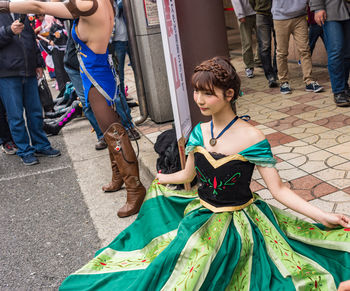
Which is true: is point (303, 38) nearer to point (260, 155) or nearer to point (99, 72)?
point (99, 72)

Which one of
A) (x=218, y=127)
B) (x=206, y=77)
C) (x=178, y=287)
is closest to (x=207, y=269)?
(x=178, y=287)

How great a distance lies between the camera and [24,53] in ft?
15.9

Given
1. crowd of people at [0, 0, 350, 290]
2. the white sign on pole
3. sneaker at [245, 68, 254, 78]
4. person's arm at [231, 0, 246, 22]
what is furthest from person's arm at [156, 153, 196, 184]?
sneaker at [245, 68, 254, 78]

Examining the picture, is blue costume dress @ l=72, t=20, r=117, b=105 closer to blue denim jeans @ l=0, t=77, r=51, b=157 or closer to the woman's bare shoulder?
the woman's bare shoulder

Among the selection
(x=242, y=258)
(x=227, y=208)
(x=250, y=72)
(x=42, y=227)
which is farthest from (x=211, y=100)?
(x=250, y=72)

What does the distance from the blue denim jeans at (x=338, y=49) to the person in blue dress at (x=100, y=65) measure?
2711 mm

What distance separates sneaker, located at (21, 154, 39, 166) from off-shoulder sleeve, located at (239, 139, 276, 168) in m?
3.71

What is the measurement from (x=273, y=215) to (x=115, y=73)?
1964mm

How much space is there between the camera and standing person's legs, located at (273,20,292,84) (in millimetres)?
5934

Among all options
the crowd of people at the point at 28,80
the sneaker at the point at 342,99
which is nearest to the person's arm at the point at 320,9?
the sneaker at the point at 342,99

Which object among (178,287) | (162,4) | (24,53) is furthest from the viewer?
(24,53)

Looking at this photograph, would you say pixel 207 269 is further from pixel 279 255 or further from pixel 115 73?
pixel 115 73

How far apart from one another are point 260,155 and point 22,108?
12.5 ft

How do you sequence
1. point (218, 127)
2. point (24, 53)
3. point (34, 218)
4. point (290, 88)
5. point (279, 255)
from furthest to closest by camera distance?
point (290, 88), point (24, 53), point (34, 218), point (218, 127), point (279, 255)
